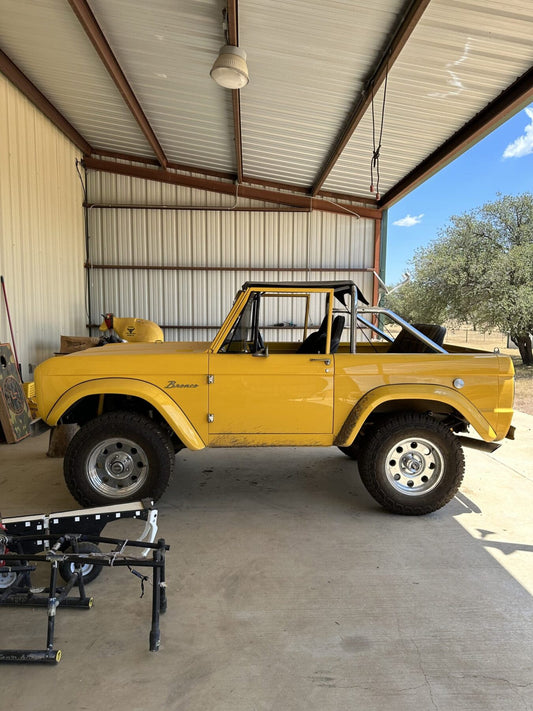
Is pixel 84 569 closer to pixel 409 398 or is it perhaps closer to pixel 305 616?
pixel 305 616

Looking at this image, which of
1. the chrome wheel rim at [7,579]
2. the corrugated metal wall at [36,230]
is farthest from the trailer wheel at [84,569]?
the corrugated metal wall at [36,230]

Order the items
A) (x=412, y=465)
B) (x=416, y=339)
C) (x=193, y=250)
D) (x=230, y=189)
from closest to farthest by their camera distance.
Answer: (x=412, y=465) < (x=416, y=339) < (x=230, y=189) < (x=193, y=250)

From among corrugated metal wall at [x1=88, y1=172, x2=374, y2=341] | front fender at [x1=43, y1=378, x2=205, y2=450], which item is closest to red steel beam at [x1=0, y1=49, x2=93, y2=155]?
corrugated metal wall at [x1=88, y1=172, x2=374, y2=341]

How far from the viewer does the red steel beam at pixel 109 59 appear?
5.95 meters

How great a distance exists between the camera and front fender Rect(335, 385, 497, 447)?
12.5 feet

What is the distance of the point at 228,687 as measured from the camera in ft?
6.98

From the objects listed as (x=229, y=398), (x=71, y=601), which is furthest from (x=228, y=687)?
(x=229, y=398)

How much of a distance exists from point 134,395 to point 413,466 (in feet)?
8.01

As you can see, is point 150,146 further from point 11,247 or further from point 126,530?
point 126,530

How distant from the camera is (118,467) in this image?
3.86 meters

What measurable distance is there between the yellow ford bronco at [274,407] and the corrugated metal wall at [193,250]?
29.0 ft

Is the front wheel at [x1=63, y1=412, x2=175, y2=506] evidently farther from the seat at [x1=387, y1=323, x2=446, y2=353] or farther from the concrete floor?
the seat at [x1=387, y1=323, x2=446, y2=353]

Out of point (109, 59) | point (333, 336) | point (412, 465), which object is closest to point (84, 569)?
point (412, 465)

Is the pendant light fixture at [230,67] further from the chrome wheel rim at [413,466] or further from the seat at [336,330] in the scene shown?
the chrome wheel rim at [413,466]
